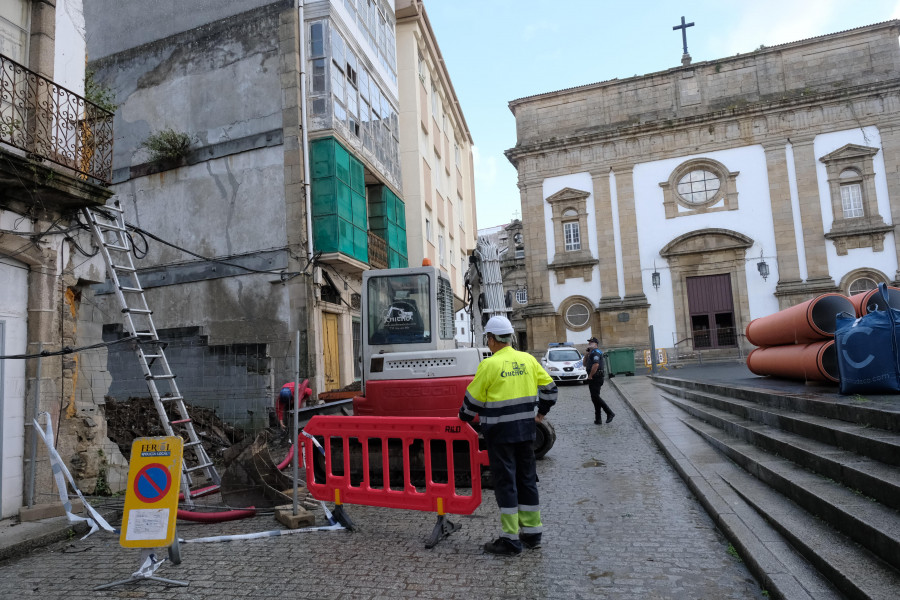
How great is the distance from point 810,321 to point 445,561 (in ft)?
21.7

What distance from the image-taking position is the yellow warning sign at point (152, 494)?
442 cm

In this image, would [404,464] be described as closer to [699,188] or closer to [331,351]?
[331,351]

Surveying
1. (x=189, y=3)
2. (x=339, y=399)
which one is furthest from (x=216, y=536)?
(x=189, y=3)

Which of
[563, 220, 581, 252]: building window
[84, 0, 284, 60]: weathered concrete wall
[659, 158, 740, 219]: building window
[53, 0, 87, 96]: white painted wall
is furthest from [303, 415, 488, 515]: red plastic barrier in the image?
[659, 158, 740, 219]: building window

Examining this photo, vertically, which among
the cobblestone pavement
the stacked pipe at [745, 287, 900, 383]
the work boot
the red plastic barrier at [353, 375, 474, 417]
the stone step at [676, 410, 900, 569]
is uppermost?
the stacked pipe at [745, 287, 900, 383]

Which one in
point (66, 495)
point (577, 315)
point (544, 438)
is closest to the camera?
point (66, 495)

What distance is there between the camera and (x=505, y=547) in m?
4.54

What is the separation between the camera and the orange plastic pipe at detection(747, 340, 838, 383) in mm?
7680

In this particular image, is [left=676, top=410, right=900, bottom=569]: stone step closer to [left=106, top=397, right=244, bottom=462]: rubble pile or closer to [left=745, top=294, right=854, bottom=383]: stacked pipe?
[left=745, top=294, right=854, bottom=383]: stacked pipe

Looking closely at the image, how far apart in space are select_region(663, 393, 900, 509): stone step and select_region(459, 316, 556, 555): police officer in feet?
7.68

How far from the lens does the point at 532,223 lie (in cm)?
3170

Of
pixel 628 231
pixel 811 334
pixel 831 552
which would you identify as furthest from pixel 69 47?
pixel 628 231

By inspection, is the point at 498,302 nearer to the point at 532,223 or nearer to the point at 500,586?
the point at 500,586

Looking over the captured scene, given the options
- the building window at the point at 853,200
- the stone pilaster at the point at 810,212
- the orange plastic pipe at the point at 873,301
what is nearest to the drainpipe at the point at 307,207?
the orange plastic pipe at the point at 873,301
